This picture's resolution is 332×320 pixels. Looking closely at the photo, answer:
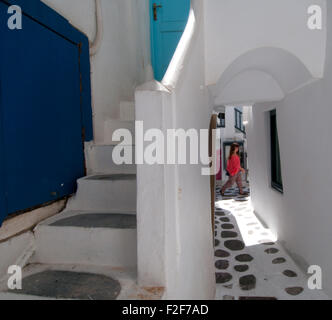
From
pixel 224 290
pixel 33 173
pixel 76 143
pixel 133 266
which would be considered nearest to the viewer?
pixel 133 266

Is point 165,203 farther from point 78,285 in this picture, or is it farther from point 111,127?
point 111,127

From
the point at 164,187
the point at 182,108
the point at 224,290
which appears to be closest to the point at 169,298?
the point at 164,187

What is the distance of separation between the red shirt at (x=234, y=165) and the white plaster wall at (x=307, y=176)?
126 inches

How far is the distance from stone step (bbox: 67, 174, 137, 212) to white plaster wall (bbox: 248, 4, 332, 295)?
83.1 inches

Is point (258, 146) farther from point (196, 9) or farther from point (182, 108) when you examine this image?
Answer: point (182, 108)

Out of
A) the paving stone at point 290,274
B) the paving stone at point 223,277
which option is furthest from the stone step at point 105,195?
the paving stone at point 290,274

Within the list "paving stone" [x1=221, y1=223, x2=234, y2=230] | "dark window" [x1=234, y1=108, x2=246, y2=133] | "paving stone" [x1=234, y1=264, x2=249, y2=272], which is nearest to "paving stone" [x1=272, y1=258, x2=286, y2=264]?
"paving stone" [x1=234, y1=264, x2=249, y2=272]

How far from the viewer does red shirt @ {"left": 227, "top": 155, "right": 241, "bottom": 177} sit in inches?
327

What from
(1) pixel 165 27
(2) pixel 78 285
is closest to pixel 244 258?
(2) pixel 78 285

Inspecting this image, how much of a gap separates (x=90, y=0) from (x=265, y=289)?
12.7ft

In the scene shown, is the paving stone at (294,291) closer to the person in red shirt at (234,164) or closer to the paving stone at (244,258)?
the paving stone at (244,258)

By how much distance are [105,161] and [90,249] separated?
1.05 m

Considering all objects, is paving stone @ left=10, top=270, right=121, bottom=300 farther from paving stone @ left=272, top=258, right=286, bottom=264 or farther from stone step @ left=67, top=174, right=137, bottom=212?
paving stone @ left=272, top=258, right=286, bottom=264

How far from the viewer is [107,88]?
9.99ft
